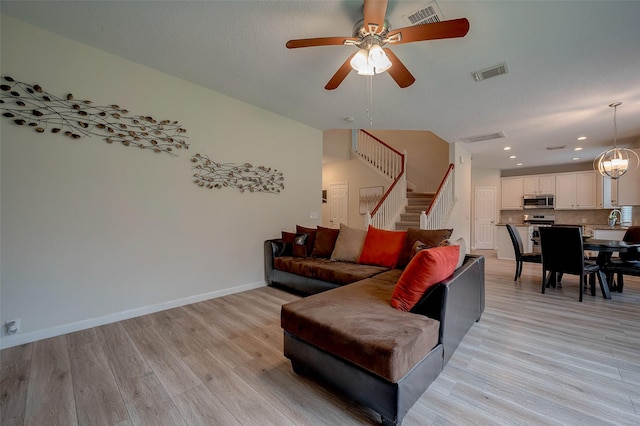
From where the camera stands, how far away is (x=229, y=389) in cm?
166

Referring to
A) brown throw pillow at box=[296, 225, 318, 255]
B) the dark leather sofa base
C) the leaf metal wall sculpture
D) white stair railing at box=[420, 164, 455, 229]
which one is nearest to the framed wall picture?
white stair railing at box=[420, 164, 455, 229]

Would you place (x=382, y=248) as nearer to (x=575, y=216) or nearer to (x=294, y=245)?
(x=294, y=245)

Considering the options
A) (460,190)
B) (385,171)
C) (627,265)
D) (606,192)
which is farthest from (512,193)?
(627,265)

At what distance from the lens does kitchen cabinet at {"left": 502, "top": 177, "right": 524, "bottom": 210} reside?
26.1ft

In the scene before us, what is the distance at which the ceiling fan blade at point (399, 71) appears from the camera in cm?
200

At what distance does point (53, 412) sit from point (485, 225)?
9.68 meters

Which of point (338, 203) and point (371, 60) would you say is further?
point (338, 203)

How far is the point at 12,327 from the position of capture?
2.18m

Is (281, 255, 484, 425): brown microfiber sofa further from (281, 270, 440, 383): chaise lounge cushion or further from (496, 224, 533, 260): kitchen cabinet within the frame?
(496, 224, 533, 260): kitchen cabinet

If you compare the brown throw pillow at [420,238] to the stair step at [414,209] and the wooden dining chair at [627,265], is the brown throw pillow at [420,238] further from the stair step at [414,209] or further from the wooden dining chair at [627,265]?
the stair step at [414,209]

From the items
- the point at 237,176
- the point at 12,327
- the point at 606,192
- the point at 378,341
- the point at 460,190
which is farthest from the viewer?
the point at 606,192

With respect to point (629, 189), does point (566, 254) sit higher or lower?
lower

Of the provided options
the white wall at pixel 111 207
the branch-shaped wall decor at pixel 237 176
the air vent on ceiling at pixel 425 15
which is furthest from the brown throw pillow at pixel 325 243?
the air vent on ceiling at pixel 425 15

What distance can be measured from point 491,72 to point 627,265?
3265 mm
